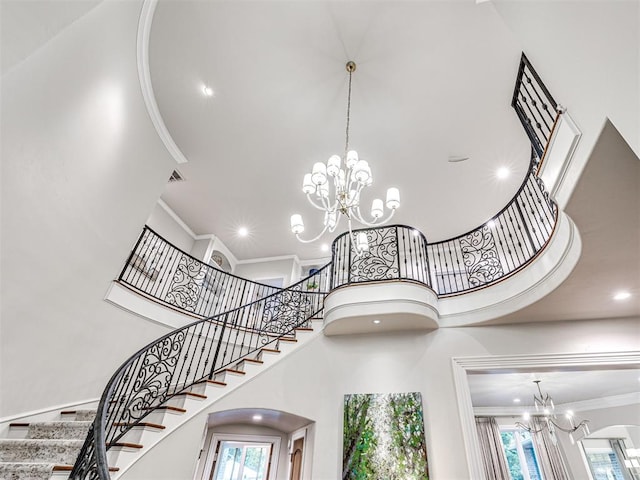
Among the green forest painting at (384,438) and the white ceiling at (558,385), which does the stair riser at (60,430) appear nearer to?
the green forest painting at (384,438)

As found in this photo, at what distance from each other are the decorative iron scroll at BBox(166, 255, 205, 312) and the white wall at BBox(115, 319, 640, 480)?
2445 millimetres

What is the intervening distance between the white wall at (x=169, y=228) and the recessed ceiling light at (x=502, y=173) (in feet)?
22.3

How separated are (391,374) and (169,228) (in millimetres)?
5596

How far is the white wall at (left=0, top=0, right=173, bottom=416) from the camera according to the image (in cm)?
283

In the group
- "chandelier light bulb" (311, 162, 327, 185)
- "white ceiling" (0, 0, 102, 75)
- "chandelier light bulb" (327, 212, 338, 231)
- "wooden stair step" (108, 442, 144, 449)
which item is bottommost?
"wooden stair step" (108, 442, 144, 449)

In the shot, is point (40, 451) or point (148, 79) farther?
point (148, 79)

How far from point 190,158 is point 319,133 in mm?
2466

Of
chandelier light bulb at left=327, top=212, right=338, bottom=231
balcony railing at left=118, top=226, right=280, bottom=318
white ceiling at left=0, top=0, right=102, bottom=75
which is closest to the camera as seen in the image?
white ceiling at left=0, top=0, right=102, bottom=75

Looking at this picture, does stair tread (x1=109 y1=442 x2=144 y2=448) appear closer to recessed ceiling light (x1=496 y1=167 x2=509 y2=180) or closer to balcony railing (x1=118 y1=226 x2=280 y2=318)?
balcony railing (x1=118 y1=226 x2=280 y2=318)

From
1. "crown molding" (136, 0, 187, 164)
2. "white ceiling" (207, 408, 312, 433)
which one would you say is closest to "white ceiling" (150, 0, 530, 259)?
"crown molding" (136, 0, 187, 164)

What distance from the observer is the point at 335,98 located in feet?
15.1

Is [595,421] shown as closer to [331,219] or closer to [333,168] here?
[331,219]

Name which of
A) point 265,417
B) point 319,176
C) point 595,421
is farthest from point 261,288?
point 595,421

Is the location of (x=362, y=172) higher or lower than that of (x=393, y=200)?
higher
